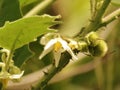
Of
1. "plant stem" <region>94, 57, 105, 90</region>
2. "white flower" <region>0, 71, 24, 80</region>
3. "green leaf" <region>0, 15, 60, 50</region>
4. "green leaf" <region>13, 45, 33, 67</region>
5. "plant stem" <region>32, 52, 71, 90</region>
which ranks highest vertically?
"green leaf" <region>0, 15, 60, 50</region>

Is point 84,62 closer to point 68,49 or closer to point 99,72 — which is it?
point 99,72

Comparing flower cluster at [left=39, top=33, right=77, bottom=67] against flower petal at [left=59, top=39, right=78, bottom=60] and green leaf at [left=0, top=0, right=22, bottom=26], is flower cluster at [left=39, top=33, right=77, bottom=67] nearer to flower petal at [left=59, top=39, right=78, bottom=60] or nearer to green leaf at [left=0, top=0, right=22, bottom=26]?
flower petal at [left=59, top=39, right=78, bottom=60]

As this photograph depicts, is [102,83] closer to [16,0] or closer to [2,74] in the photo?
[16,0]

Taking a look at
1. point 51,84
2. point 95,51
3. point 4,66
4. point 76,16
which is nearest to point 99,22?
point 95,51

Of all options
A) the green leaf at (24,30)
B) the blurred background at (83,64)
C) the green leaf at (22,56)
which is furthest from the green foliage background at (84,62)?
the green leaf at (24,30)

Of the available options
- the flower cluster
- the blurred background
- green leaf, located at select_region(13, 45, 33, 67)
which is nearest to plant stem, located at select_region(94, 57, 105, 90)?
the blurred background

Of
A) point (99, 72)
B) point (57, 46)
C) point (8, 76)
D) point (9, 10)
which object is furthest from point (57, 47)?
point (99, 72)
